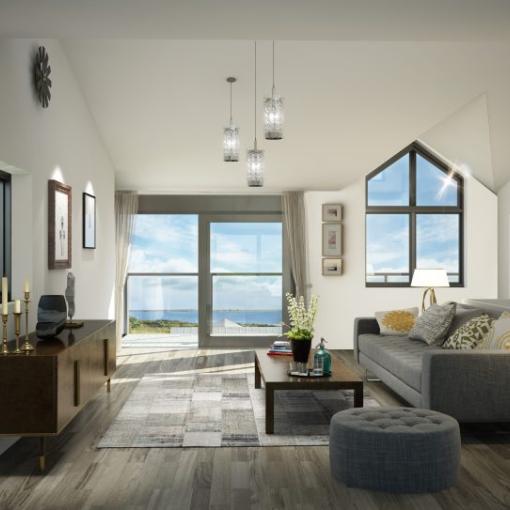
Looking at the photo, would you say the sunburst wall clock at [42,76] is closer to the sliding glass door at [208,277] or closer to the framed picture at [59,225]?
the framed picture at [59,225]

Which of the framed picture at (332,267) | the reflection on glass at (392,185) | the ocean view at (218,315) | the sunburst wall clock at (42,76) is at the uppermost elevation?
the sunburst wall clock at (42,76)

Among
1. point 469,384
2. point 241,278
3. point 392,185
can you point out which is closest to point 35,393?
point 469,384

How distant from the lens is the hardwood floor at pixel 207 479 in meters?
3.13

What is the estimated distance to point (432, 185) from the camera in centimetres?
884

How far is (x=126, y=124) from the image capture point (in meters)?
6.80

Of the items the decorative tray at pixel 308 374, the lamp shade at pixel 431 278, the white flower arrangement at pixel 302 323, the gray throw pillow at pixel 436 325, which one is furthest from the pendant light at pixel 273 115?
the lamp shade at pixel 431 278

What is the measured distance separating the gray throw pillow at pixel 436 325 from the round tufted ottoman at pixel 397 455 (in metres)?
2.34

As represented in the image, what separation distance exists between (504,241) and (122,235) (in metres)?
4.92

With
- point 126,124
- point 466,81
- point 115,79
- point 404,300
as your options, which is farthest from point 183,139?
point 404,300

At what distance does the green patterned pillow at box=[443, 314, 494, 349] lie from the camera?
4902 millimetres

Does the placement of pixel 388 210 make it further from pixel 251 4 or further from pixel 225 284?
pixel 251 4

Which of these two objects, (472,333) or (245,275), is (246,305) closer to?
(245,275)

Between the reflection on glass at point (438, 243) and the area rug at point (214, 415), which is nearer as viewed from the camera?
the area rug at point (214, 415)

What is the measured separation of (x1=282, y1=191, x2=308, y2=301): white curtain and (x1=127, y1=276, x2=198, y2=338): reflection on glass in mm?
1315
